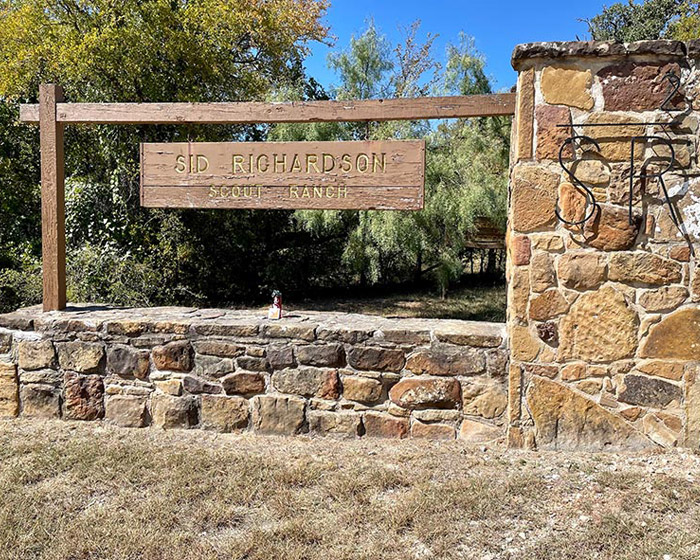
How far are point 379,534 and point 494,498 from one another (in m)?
0.60

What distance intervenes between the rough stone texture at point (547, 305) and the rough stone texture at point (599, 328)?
0.17 feet

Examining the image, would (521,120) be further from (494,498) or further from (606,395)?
(494,498)

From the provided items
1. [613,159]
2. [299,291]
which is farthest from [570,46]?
[299,291]

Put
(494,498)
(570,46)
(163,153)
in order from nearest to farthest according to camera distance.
A: (494,498) < (570,46) < (163,153)

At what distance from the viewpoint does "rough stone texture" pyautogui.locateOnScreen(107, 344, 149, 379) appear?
11.0ft

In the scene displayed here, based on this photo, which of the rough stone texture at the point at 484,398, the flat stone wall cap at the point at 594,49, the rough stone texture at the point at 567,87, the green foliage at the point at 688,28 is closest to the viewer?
the flat stone wall cap at the point at 594,49

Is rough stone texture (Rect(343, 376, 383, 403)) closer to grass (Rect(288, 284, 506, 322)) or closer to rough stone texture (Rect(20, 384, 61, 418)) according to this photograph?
rough stone texture (Rect(20, 384, 61, 418))

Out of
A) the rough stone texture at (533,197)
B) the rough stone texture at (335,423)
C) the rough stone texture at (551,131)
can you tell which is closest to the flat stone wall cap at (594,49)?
the rough stone texture at (551,131)

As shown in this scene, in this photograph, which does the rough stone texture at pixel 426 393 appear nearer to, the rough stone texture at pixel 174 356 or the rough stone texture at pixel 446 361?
the rough stone texture at pixel 446 361

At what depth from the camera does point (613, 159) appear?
2836mm

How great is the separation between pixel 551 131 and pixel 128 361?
2790 millimetres

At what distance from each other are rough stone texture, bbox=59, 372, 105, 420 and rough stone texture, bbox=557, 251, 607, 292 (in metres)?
2.82

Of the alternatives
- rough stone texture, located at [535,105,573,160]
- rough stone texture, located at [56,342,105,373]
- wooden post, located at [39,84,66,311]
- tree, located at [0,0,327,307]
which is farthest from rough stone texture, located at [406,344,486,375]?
tree, located at [0,0,327,307]

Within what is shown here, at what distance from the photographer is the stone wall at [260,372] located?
3.12 metres
